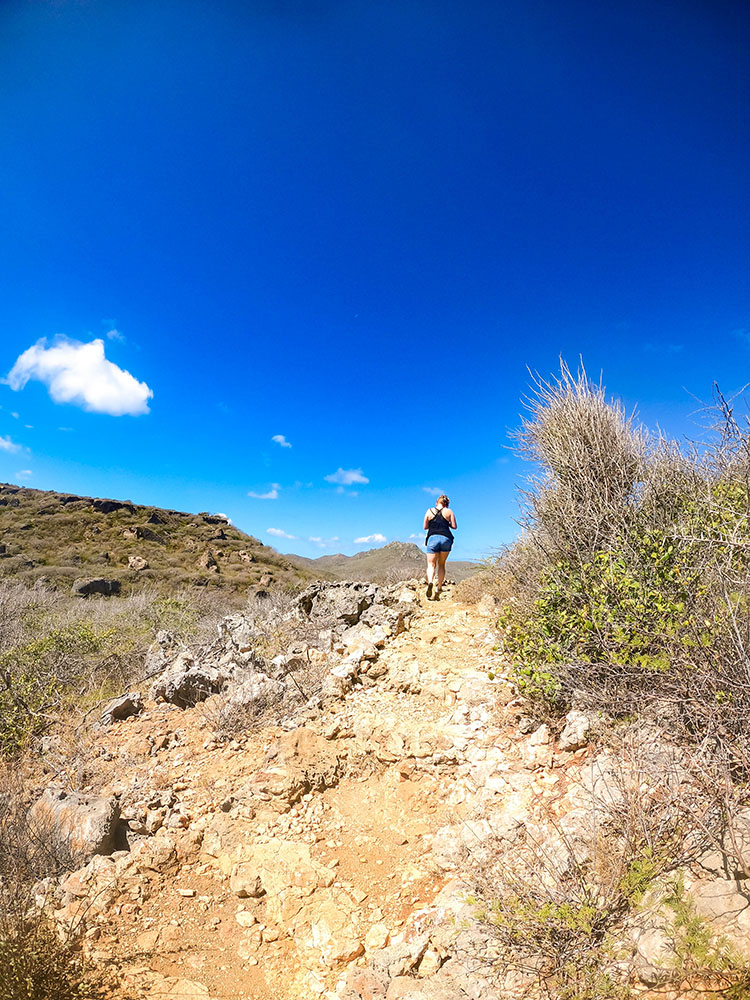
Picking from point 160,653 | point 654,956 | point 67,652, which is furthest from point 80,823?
point 67,652

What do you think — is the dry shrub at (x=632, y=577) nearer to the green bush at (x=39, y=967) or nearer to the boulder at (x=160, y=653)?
the green bush at (x=39, y=967)

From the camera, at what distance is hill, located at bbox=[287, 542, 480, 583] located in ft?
39.8

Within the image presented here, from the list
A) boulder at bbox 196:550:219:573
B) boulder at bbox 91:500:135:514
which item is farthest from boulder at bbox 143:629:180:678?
boulder at bbox 91:500:135:514

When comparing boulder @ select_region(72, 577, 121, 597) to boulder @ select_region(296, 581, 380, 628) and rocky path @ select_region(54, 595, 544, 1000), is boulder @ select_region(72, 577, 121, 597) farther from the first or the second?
rocky path @ select_region(54, 595, 544, 1000)

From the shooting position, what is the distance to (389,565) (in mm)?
17047

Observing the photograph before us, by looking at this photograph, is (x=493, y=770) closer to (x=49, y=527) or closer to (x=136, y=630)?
(x=136, y=630)

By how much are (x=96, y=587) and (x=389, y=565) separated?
10.6m

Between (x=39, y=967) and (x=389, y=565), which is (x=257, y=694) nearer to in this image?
(x=39, y=967)

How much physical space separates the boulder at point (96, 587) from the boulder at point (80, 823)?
543 inches

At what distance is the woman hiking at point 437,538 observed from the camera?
821 cm

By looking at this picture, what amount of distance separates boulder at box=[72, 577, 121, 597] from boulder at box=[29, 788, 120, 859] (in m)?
13.8

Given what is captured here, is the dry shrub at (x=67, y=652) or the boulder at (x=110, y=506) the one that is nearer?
the dry shrub at (x=67, y=652)

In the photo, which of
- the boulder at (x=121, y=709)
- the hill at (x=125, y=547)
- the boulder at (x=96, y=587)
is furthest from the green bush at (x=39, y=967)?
the hill at (x=125, y=547)

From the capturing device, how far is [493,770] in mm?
3725
